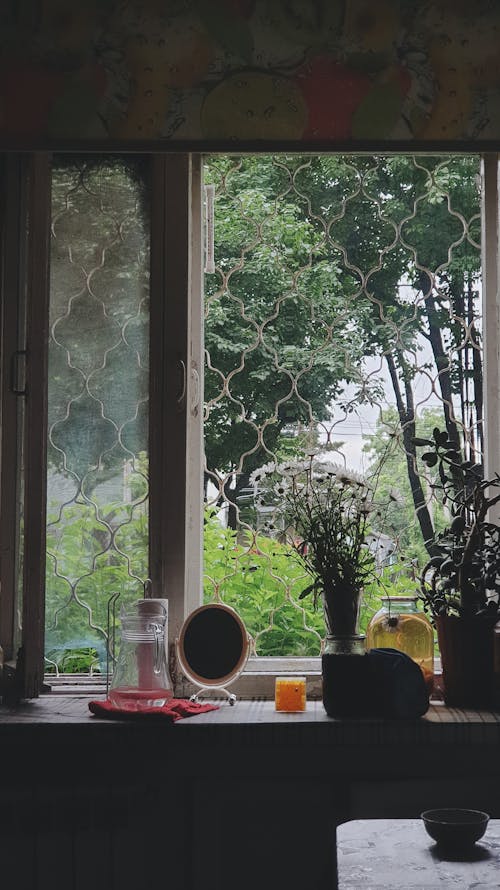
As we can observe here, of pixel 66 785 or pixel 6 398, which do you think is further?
pixel 6 398

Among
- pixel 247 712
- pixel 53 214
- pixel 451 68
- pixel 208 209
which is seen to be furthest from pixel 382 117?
pixel 247 712

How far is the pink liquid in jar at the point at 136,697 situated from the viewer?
7.13 ft

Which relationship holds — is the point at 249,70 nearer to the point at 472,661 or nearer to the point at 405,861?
the point at 472,661

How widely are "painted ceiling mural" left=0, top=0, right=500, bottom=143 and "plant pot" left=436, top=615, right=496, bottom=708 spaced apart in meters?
1.25

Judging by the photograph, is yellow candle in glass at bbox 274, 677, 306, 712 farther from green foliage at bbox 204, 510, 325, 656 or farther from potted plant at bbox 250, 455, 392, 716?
green foliage at bbox 204, 510, 325, 656

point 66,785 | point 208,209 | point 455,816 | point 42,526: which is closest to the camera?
point 455,816

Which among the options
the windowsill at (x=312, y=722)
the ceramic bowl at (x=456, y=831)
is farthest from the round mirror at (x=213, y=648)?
the ceramic bowl at (x=456, y=831)

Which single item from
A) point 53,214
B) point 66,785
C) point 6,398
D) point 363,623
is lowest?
point 66,785

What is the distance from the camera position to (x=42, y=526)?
2.39 meters

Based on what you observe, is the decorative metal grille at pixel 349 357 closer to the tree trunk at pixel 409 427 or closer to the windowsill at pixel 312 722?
the tree trunk at pixel 409 427

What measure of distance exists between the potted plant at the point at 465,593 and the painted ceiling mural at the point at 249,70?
88 centimetres

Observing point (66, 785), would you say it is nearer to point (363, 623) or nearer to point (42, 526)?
point (42, 526)

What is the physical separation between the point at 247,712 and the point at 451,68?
5.62 ft

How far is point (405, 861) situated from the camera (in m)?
1.47
